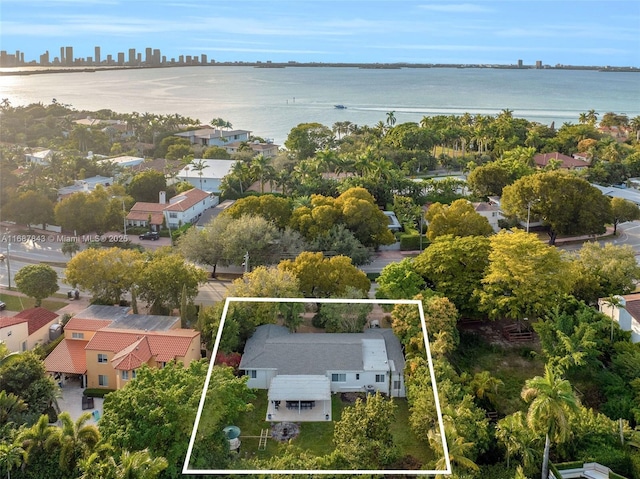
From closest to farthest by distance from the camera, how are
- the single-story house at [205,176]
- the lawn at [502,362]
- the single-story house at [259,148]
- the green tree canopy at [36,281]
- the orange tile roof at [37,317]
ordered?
the lawn at [502,362] < the orange tile roof at [37,317] < the green tree canopy at [36,281] < the single-story house at [205,176] < the single-story house at [259,148]

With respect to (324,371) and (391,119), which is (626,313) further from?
(391,119)

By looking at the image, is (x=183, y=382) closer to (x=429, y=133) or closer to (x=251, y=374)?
(x=251, y=374)

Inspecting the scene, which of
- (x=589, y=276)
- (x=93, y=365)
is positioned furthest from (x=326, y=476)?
(x=589, y=276)

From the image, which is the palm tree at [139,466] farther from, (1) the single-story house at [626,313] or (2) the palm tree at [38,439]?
(1) the single-story house at [626,313]

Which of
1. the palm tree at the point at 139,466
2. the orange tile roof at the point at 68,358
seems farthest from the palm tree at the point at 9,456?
the orange tile roof at the point at 68,358

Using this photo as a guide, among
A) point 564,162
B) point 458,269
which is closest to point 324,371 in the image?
point 458,269

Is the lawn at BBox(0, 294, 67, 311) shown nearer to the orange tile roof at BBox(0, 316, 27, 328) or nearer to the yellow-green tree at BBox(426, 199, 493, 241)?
the orange tile roof at BBox(0, 316, 27, 328)

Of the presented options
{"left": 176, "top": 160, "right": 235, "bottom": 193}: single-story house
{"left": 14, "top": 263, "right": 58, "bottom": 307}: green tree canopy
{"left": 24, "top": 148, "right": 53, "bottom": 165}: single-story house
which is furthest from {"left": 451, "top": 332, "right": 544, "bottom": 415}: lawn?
{"left": 24, "top": 148, "right": 53, "bottom": 165}: single-story house

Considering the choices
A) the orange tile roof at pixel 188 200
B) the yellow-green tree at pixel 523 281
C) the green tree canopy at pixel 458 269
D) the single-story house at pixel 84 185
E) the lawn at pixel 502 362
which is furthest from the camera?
the single-story house at pixel 84 185
